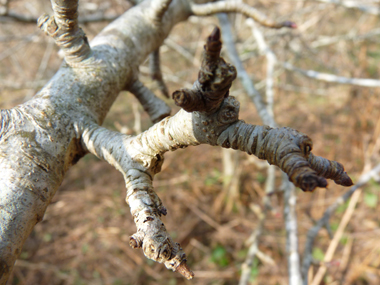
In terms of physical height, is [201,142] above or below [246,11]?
below

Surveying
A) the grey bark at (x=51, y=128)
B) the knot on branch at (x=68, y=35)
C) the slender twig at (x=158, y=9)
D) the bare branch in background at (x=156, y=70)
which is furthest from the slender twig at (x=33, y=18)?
the knot on branch at (x=68, y=35)

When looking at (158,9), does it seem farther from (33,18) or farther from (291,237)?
(291,237)

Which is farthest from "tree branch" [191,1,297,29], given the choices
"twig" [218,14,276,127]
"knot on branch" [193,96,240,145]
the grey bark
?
"knot on branch" [193,96,240,145]

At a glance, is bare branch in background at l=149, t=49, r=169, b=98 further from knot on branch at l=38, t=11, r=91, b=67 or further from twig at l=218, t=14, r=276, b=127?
knot on branch at l=38, t=11, r=91, b=67

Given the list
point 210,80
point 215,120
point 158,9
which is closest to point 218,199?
point 158,9

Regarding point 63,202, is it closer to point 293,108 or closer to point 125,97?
point 125,97

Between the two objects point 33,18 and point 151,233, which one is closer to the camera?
point 151,233

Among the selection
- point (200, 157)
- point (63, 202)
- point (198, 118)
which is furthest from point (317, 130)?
point (198, 118)

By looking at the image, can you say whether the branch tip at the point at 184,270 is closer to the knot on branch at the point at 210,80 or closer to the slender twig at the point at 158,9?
the knot on branch at the point at 210,80
